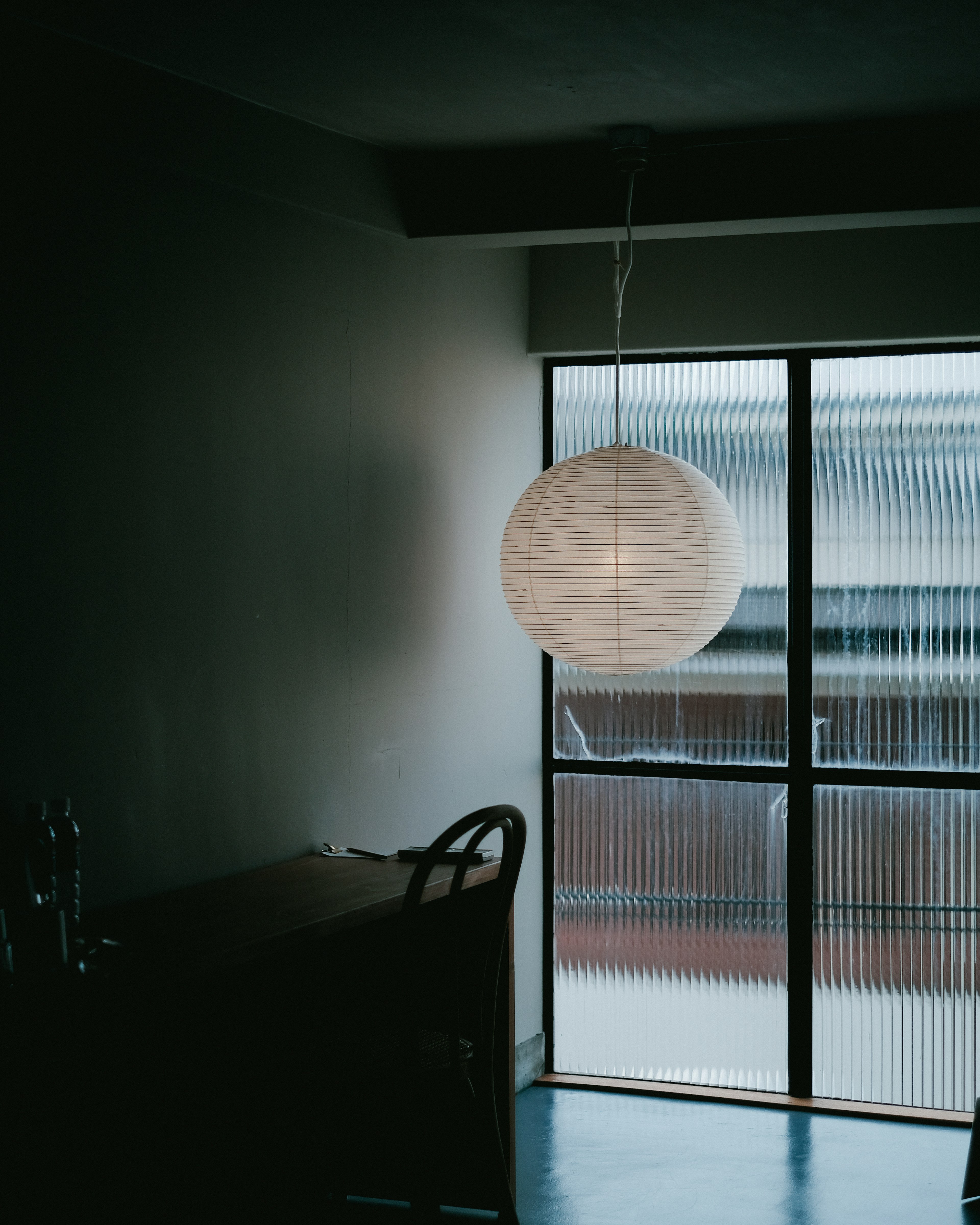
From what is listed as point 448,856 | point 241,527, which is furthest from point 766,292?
point 448,856

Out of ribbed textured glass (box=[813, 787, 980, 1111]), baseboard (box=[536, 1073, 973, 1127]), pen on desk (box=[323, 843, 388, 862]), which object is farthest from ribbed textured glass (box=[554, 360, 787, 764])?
pen on desk (box=[323, 843, 388, 862])

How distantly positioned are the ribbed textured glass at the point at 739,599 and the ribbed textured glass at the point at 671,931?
0.15 metres

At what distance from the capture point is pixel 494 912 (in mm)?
2889

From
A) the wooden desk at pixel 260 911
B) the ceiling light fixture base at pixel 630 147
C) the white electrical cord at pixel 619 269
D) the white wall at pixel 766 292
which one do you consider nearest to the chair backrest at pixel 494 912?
the wooden desk at pixel 260 911

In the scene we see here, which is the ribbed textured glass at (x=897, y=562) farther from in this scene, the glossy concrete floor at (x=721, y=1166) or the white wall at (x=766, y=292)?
Result: the glossy concrete floor at (x=721, y=1166)

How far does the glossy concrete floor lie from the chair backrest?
2.66ft

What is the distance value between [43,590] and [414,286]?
1680mm

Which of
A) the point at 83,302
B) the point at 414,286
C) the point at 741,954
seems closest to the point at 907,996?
the point at 741,954

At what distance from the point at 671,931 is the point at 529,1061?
0.64 meters

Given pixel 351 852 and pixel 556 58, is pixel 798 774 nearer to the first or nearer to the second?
pixel 351 852

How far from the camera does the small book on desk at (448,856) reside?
2.97 metres

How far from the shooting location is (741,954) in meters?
4.13

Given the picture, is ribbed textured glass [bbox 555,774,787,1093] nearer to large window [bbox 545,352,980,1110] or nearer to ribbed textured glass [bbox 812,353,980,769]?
large window [bbox 545,352,980,1110]

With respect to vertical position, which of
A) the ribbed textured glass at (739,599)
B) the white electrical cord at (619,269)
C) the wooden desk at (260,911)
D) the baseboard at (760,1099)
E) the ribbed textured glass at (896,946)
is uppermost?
the white electrical cord at (619,269)
